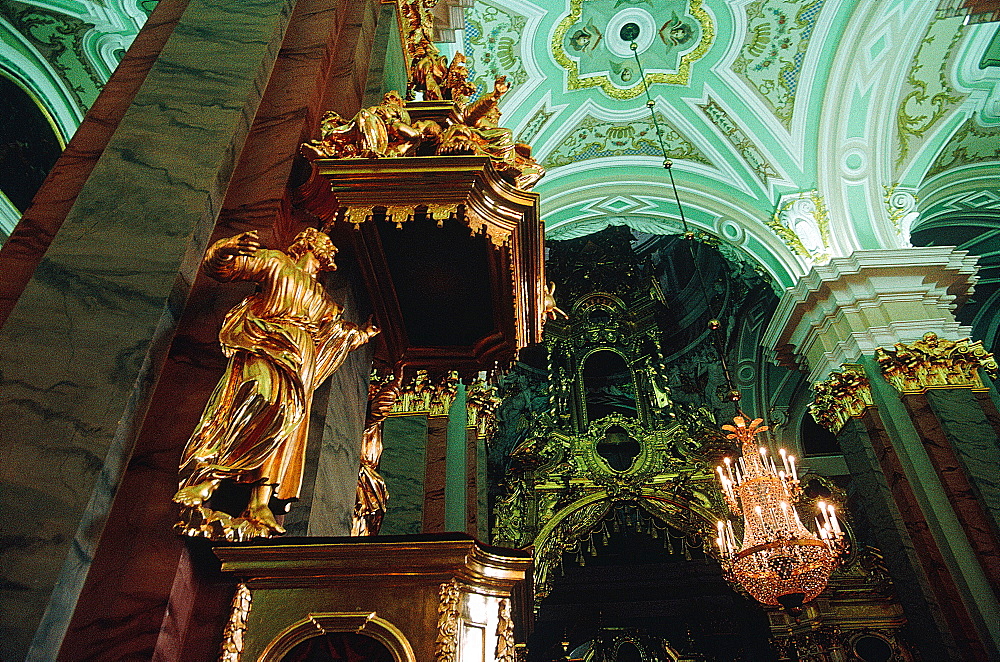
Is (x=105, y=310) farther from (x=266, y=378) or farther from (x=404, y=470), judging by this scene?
(x=404, y=470)

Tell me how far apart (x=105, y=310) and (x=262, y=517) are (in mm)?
776

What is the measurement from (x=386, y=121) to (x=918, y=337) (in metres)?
6.07

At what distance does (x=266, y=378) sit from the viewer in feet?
6.21

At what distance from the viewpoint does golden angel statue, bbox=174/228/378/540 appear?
1.76m

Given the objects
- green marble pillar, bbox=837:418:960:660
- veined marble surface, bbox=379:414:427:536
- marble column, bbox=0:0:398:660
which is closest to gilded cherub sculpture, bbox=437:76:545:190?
marble column, bbox=0:0:398:660

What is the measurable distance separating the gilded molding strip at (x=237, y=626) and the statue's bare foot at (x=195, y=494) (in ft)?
0.76

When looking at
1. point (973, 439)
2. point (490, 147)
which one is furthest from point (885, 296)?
point (490, 147)

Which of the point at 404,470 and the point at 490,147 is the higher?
the point at 404,470

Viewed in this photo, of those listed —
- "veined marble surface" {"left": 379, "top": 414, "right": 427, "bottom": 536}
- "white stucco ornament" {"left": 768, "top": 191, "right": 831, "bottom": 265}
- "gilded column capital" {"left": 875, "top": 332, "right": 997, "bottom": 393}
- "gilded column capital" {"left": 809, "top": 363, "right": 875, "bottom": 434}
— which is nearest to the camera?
"veined marble surface" {"left": 379, "top": 414, "right": 427, "bottom": 536}

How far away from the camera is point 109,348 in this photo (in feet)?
6.27

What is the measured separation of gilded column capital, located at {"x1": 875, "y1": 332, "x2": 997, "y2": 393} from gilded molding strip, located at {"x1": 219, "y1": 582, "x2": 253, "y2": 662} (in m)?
6.32

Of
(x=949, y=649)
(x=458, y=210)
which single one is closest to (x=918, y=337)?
(x=949, y=649)

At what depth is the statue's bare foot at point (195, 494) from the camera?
5.47ft

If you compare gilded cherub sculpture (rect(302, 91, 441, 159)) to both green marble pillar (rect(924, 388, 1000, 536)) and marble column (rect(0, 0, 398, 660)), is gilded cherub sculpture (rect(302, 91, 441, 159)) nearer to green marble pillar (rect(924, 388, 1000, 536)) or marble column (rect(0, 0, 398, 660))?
marble column (rect(0, 0, 398, 660))
